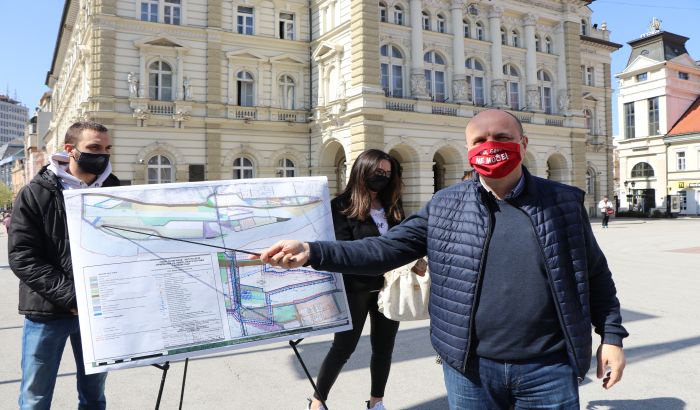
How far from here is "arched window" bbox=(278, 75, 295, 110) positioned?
27.5 meters

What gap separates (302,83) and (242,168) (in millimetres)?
5962

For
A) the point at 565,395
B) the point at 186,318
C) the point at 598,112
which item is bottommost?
the point at 565,395

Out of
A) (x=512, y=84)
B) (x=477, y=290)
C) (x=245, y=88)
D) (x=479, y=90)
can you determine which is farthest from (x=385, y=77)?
(x=477, y=290)

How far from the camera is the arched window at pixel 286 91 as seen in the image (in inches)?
1081

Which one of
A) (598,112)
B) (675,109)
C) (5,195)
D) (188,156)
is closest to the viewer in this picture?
(188,156)

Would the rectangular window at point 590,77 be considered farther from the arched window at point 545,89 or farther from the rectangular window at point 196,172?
the rectangular window at point 196,172

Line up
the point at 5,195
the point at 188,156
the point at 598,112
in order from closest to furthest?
the point at 188,156 → the point at 598,112 → the point at 5,195

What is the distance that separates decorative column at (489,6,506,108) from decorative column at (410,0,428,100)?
5223mm

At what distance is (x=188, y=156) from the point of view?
25062 mm

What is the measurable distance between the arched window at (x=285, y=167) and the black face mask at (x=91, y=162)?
24.1 metres

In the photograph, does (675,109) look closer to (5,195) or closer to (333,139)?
(333,139)

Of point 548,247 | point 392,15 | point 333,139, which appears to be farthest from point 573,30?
point 548,247

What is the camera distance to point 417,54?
26.2 meters

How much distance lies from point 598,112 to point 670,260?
98.7 ft
